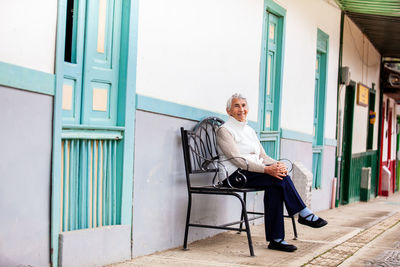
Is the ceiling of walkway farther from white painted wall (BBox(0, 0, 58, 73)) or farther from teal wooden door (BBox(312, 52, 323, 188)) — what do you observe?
white painted wall (BBox(0, 0, 58, 73))

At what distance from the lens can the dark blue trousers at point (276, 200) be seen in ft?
17.9

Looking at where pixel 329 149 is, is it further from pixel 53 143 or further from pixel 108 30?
pixel 53 143

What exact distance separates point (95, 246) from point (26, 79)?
1.34 metres

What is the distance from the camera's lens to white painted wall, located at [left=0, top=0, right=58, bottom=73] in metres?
3.57

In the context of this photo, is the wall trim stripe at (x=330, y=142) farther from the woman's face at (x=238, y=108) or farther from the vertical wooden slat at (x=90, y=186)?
the vertical wooden slat at (x=90, y=186)

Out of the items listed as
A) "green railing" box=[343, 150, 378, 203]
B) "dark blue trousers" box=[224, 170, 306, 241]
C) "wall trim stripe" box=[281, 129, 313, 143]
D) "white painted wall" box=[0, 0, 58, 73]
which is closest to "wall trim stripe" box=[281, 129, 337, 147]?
"wall trim stripe" box=[281, 129, 313, 143]

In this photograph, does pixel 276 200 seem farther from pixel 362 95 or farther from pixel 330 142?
pixel 362 95

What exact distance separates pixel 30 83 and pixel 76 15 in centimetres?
89

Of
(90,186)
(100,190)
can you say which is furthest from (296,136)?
(90,186)

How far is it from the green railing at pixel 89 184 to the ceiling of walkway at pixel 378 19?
23.1 ft

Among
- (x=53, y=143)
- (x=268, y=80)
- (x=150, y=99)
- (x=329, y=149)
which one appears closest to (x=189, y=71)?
(x=150, y=99)

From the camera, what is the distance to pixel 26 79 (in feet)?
12.0

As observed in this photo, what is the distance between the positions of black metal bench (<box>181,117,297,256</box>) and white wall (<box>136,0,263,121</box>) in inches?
9.1

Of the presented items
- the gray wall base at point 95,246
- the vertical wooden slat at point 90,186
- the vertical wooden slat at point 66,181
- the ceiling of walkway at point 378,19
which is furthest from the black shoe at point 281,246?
the ceiling of walkway at point 378,19
